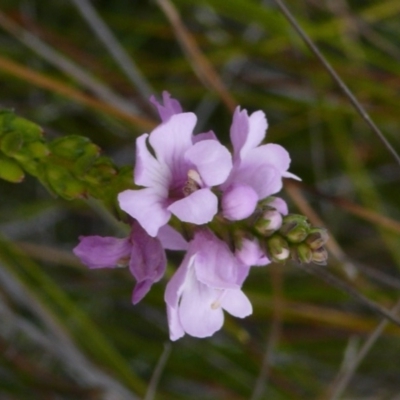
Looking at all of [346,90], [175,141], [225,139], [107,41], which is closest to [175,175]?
[175,141]

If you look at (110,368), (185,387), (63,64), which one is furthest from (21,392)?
(63,64)

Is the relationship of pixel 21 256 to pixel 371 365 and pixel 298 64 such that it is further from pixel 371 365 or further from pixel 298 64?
pixel 371 365

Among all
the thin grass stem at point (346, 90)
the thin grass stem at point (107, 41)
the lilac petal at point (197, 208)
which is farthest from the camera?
the thin grass stem at point (107, 41)

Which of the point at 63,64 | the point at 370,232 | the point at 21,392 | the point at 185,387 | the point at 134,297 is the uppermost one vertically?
the point at 134,297

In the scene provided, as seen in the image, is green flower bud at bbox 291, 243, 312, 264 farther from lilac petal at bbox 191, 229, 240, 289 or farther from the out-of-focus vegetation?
the out-of-focus vegetation

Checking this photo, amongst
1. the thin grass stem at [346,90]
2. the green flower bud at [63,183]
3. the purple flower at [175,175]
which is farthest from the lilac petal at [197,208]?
the thin grass stem at [346,90]

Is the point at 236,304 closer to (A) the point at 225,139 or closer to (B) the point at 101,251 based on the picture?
(B) the point at 101,251

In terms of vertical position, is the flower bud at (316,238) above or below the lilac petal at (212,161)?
below

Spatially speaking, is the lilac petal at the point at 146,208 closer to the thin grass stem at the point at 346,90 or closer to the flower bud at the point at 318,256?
the flower bud at the point at 318,256
